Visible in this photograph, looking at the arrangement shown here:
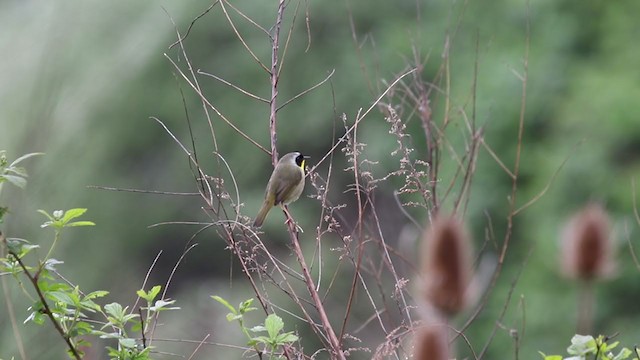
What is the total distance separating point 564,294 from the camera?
10.9 m

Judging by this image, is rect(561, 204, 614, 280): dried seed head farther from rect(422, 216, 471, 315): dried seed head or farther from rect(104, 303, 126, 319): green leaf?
rect(104, 303, 126, 319): green leaf

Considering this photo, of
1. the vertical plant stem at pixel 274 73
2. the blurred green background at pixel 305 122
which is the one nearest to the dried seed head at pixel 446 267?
the vertical plant stem at pixel 274 73

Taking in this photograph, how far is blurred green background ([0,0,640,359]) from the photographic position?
1097 cm

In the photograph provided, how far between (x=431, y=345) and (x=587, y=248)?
0.31 m

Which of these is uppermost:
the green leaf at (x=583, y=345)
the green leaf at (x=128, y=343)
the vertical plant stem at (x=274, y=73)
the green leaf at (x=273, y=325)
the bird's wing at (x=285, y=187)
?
the vertical plant stem at (x=274, y=73)

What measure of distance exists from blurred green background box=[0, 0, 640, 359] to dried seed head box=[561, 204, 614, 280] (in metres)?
8.09

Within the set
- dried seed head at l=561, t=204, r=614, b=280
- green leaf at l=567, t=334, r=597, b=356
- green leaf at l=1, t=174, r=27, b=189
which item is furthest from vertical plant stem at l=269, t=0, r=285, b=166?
dried seed head at l=561, t=204, r=614, b=280

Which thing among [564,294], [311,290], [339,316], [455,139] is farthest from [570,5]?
[311,290]

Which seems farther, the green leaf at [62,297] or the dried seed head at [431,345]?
the green leaf at [62,297]

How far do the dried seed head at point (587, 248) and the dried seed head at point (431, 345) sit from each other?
8.9 inches

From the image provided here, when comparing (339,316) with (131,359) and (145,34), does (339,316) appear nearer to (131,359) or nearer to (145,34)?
(145,34)

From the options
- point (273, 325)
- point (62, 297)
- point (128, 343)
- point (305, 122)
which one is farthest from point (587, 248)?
point (305, 122)

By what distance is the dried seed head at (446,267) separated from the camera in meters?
1.44

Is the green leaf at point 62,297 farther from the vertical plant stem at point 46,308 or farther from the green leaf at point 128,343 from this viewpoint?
the green leaf at point 128,343
